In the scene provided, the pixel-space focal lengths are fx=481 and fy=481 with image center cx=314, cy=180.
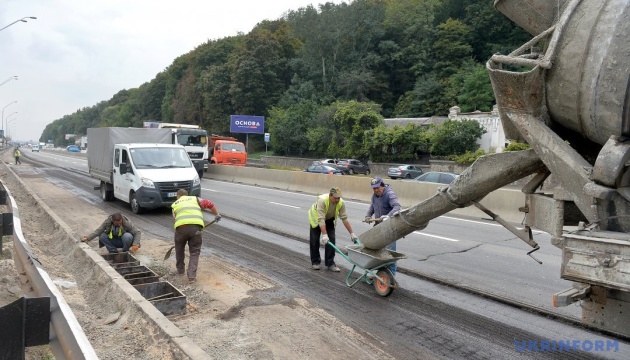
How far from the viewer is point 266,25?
81625 millimetres

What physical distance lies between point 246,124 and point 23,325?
5541 centimetres

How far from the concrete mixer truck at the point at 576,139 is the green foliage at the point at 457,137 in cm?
3520

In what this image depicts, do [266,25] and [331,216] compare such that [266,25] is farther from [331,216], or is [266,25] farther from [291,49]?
[331,216]

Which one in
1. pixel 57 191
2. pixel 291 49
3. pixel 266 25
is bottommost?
pixel 57 191

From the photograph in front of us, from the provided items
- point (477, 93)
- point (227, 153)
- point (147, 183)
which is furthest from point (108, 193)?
point (477, 93)

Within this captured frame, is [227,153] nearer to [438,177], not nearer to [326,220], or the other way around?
[438,177]

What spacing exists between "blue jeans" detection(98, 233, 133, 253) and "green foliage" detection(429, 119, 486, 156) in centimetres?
3339

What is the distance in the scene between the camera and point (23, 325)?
3.23 metres

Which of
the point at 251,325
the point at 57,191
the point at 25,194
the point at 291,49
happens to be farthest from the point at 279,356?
the point at 291,49

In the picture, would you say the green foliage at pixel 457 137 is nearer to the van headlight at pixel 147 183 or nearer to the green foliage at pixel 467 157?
the green foliage at pixel 467 157

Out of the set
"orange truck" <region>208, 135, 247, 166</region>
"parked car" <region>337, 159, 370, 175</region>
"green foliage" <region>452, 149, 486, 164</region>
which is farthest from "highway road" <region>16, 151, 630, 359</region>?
"parked car" <region>337, 159, 370, 175</region>

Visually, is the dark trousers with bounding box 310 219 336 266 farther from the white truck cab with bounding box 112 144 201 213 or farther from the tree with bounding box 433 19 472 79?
the tree with bounding box 433 19 472 79

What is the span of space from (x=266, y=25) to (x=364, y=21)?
2272 cm

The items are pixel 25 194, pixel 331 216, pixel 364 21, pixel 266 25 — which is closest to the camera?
pixel 331 216
